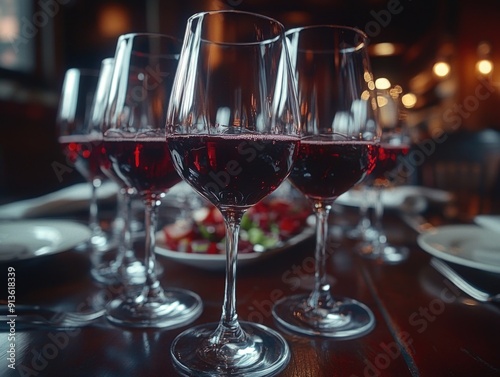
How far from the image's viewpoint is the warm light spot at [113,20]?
16.0 feet

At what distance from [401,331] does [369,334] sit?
0.14ft

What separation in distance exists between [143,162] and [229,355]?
1.04 feet

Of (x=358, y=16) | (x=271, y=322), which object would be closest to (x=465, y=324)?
(x=271, y=322)

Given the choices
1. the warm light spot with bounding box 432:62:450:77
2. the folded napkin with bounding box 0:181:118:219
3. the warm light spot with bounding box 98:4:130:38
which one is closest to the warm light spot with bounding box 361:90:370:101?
the folded napkin with bounding box 0:181:118:219

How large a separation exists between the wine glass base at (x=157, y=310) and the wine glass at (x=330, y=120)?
13 cm

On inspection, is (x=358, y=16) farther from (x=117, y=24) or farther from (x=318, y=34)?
(x=318, y=34)

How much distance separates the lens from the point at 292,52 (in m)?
0.63

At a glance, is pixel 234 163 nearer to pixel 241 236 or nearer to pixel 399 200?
pixel 241 236

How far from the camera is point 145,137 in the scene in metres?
0.63

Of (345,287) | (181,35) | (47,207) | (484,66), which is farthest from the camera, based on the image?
(484,66)

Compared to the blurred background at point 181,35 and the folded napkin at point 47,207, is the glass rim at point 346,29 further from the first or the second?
the folded napkin at point 47,207

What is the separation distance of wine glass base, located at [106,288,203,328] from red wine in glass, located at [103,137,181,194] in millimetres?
172

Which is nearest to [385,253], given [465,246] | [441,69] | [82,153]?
[465,246]

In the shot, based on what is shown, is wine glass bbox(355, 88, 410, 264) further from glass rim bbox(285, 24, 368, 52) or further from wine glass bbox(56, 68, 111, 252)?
wine glass bbox(56, 68, 111, 252)
